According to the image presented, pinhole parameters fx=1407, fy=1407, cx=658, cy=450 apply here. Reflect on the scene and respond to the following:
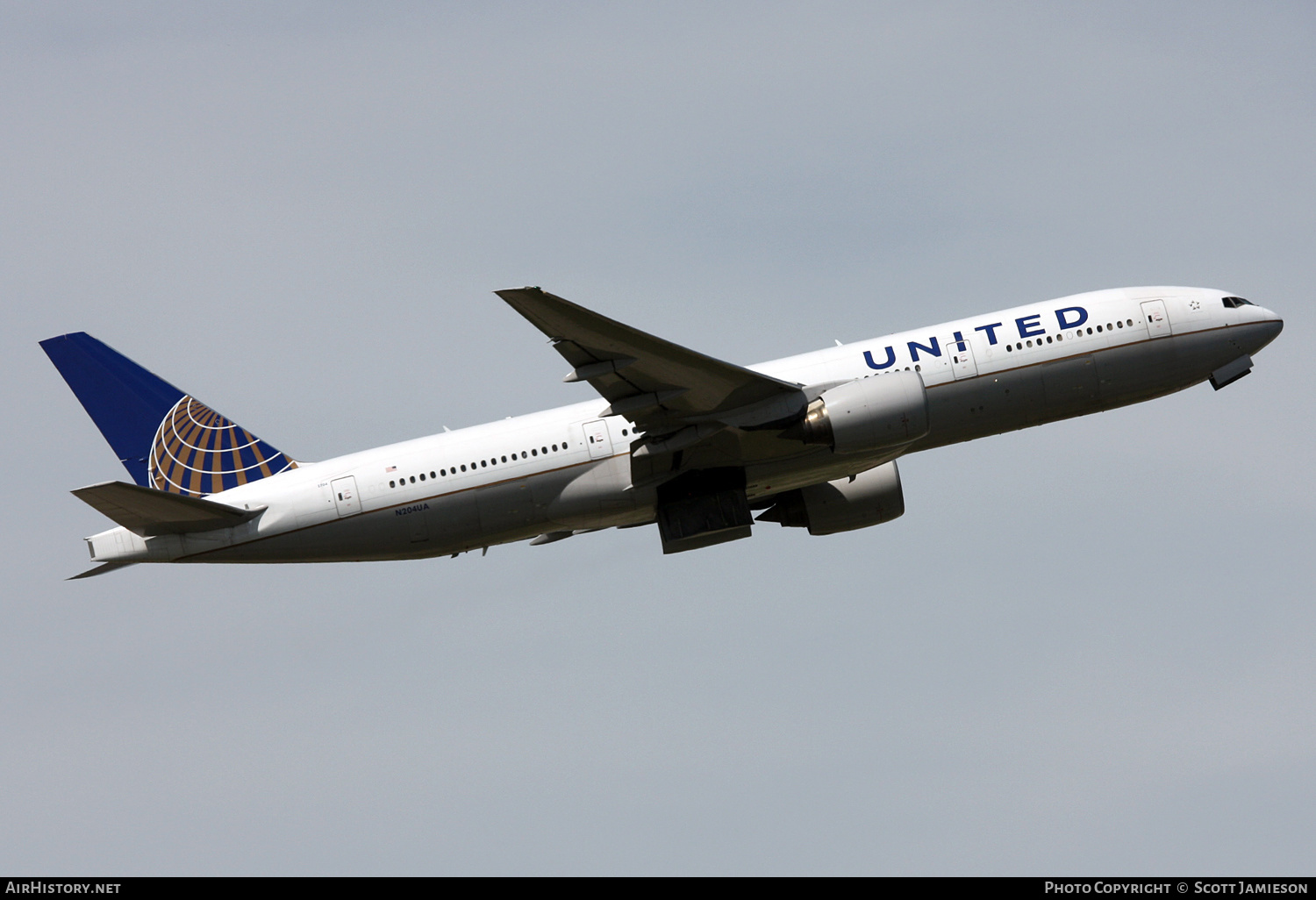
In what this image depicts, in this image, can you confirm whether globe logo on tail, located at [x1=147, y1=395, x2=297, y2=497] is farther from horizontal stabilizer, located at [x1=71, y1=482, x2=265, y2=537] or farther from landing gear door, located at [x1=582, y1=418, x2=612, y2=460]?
landing gear door, located at [x1=582, y1=418, x2=612, y2=460]

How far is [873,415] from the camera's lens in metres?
35.0

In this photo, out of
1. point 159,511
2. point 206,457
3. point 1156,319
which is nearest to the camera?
point 159,511

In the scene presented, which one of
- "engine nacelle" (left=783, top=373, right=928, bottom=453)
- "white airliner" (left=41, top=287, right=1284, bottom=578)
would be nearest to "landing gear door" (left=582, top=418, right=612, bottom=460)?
"white airliner" (left=41, top=287, right=1284, bottom=578)

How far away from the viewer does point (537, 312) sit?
104ft

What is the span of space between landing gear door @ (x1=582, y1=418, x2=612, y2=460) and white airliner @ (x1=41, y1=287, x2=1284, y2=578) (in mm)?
46

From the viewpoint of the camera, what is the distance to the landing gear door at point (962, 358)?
1439 inches

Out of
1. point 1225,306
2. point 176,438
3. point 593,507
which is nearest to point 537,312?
point 593,507

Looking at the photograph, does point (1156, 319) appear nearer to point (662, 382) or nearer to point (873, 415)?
point (873, 415)

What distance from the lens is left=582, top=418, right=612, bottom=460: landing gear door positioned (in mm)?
36812

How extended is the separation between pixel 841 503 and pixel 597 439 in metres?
8.40

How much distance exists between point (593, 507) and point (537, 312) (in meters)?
6.83

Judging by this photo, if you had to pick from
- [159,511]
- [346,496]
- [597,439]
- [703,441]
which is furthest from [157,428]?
[703,441]

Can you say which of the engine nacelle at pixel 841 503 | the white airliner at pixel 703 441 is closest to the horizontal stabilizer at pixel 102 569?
the white airliner at pixel 703 441

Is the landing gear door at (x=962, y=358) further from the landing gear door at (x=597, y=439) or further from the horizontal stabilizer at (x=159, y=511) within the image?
the horizontal stabilizer at (x=159, y=511)
